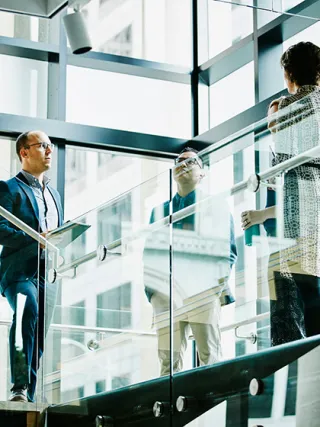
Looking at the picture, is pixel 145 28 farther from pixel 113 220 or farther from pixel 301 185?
pixel 301 185

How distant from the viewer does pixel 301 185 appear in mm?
3965

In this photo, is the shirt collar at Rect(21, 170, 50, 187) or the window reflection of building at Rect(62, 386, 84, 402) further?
the shirt collar at Rect(21, 170, 50, 187)

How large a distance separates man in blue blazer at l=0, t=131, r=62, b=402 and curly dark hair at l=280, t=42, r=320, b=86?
2087 millimetres

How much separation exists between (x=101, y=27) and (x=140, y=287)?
5.23 meters

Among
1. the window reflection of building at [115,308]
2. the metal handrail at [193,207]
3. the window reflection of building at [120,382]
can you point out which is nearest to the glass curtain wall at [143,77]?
the metal handrail at [193,207]

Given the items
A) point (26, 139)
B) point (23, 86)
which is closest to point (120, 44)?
point (23, 86)

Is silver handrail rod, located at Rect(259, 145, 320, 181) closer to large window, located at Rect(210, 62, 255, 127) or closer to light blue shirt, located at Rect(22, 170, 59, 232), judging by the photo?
light blue shirt, located at Rect(22, 170, 59, 232)

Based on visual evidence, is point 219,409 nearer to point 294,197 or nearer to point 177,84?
point 294,197

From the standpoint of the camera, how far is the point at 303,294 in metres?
3.86

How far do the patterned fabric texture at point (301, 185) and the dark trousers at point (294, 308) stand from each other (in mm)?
37

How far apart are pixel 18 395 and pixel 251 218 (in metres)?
2.03

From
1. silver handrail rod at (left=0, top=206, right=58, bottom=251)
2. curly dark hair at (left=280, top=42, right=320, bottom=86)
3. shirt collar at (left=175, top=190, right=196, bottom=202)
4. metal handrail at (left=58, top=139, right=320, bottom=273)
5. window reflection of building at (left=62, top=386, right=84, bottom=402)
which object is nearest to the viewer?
metal handrail at (left=58, top=139, right=320, bottom=273)

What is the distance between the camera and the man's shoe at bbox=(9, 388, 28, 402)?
556cm

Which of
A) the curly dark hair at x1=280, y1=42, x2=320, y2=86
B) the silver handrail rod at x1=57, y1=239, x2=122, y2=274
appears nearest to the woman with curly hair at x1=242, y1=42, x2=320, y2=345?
the curly dark hair at x1=280, y1=42, x2=320, y2=86
